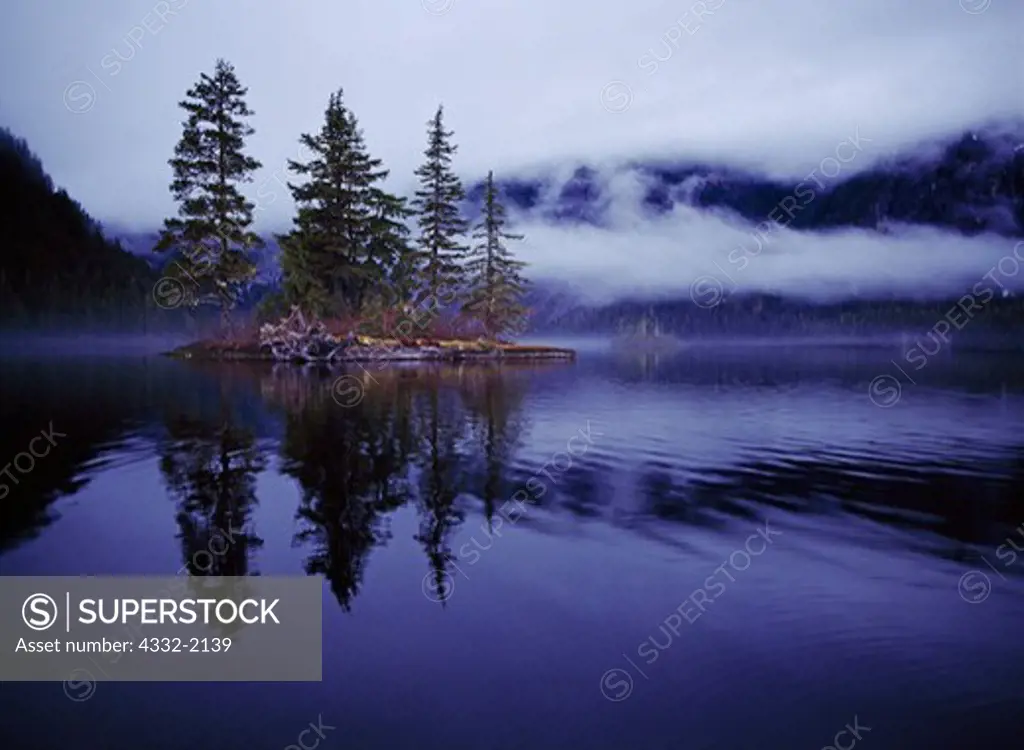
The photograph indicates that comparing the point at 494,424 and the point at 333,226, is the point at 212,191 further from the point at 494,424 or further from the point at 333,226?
the point at 494,424

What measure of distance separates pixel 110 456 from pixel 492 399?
14077 millimetres

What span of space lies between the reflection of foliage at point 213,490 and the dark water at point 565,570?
2.8 inches

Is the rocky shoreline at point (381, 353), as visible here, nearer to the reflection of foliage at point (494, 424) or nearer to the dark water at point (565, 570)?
the reflection of foliage at point (494, 424)

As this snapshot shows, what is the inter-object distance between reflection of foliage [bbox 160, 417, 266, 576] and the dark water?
7cm

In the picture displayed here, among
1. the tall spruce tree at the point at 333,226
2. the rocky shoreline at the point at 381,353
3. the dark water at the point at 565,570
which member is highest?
the tall spruce tree at the point at 333,226

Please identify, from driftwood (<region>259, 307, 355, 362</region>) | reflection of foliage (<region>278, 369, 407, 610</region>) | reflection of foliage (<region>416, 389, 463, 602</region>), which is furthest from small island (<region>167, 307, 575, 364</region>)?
reflection of foliage (<region>416, 389, 463, 602</region>)

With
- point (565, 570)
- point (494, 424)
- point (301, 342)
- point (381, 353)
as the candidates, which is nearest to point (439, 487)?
point (565, 570)

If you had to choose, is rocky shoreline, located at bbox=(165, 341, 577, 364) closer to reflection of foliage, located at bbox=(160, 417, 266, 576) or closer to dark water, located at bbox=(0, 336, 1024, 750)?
dark water, located at bbox=(0, 336, 1024, 750)

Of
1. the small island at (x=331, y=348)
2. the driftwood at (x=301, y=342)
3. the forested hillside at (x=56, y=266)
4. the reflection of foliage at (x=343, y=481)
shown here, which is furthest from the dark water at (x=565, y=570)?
the forested hillside at (x=56, y=266)

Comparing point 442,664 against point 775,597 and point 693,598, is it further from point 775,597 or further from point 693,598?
point 775,597

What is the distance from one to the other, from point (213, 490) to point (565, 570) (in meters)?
6.43

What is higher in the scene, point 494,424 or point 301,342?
point 301,342

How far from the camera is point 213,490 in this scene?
1107 cm

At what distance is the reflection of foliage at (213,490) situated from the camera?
26.3 feet
